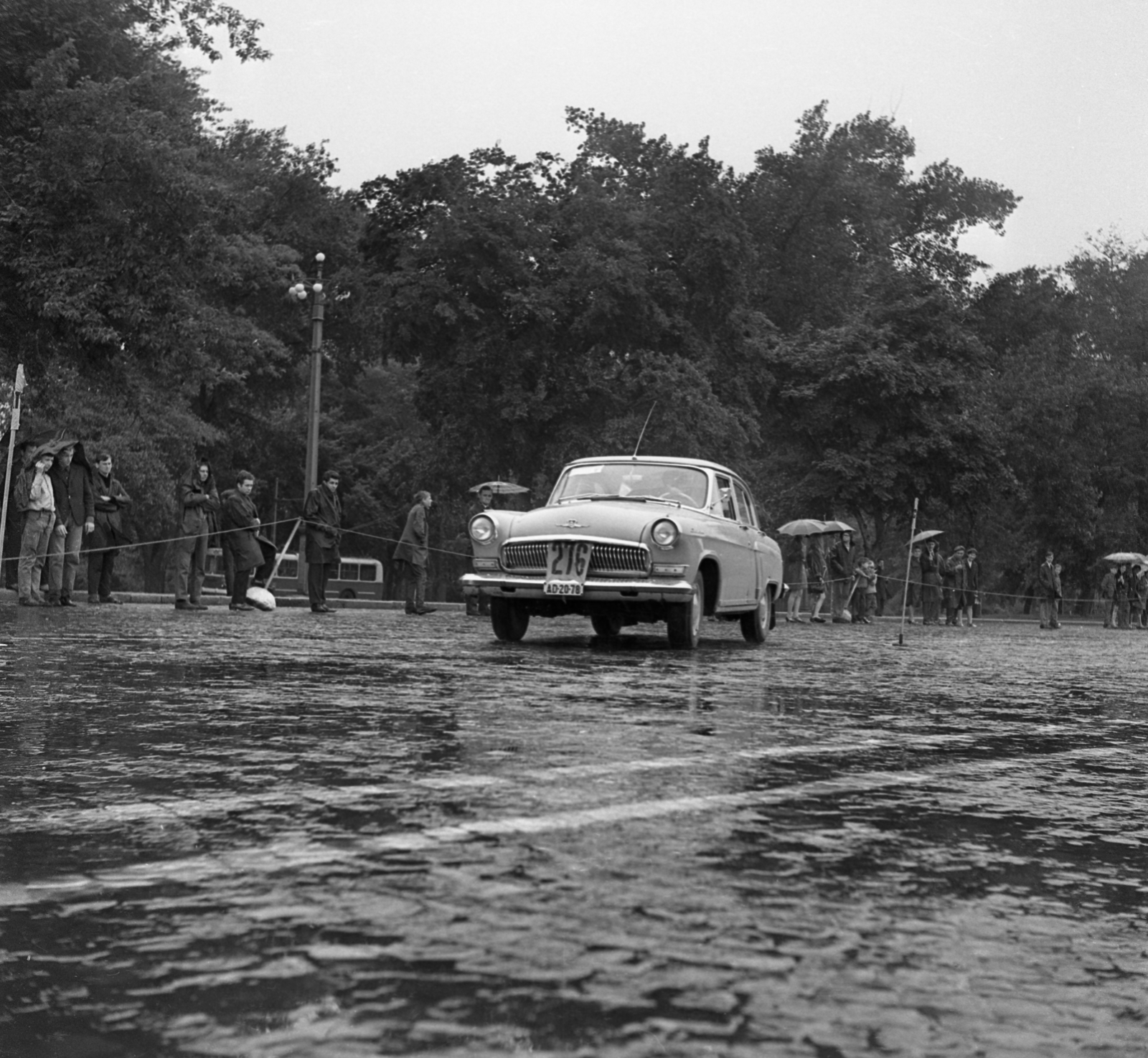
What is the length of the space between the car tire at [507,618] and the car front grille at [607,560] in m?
0.68

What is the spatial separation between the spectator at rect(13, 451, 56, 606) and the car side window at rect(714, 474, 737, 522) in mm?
8540

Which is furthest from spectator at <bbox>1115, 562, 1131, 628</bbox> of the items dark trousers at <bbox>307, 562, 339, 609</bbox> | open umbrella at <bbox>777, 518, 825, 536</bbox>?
dark trousers at <bbox>307, 562, 339, 609</bbox>

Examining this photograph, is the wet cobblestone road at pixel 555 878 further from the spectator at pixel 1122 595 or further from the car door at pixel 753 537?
the spectator at pixel 1122 595

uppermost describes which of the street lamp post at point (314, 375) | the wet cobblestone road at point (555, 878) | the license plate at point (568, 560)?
the street lamp post at point (314, 375)

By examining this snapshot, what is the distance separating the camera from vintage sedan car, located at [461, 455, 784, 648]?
47.5ft

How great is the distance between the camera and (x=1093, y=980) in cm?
322

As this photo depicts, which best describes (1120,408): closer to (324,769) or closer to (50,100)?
(50,100)

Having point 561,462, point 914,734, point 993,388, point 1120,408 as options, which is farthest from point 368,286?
point 914,734

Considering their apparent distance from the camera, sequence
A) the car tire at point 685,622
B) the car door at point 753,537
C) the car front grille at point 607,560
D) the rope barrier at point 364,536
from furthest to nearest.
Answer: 1. the rope barrier at point 364,536
2. the car door at point 753,537
3. the car tire at point 685,622
4. the car front grille at point 607,560

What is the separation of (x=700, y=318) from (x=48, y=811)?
3663 cm

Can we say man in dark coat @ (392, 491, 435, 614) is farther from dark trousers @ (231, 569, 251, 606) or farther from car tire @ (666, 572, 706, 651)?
car tire @ (666, 572, 706, 651)

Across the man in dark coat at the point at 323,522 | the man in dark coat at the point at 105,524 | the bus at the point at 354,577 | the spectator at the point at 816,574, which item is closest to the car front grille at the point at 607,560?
the man in dark coat at the point at 323,522

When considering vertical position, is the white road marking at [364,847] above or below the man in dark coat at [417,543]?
below

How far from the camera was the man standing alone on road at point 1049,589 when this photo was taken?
38.6 meters
